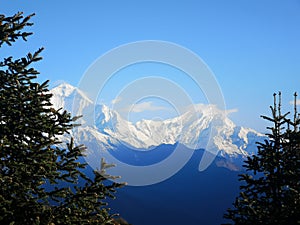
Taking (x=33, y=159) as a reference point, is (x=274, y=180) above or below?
above

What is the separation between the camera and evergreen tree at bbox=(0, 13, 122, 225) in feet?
36.7

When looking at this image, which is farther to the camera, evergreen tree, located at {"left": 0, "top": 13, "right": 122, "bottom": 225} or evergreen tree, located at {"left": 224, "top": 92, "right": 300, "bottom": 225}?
evergreen tree, located at {"left": 224, "top": 92, "right": 300, "bottom": 225}

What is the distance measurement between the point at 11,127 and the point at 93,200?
11.6 ft

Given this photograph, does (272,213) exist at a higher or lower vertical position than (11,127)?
higher

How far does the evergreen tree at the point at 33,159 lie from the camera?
11180 mm

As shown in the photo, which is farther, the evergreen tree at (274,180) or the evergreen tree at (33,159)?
the evergreen tree at (274,180)

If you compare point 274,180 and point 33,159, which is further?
point 274,180

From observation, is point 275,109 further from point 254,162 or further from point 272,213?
point 272,213

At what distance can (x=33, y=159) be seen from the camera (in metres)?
11.4

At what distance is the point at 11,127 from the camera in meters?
11.6

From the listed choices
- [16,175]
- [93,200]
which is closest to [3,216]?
[16,175]

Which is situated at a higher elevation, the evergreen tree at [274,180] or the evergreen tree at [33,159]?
the evergreen tree at [274,180]

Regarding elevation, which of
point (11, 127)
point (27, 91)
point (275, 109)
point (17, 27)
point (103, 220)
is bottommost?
point (103, 220)

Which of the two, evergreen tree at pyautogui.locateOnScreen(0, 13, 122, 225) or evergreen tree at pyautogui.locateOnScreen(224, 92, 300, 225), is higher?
evergreen tree at pyautogui.locateOnScreen(224, 92, 300, 225)
